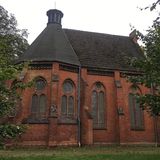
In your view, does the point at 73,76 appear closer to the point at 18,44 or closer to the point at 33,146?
the point at 33,146

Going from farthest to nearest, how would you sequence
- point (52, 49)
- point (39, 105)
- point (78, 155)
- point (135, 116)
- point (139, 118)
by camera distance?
point (139, 118) → point (135, 116) → point (52, 49) → point (39, 105) → point (78, 155)

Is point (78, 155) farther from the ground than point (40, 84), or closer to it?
closer to it

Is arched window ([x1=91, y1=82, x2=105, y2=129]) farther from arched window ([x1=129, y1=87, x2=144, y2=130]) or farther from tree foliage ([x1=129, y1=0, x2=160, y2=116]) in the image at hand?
tree foliage ([x1=129, y1=0, x2=160, y2=116])

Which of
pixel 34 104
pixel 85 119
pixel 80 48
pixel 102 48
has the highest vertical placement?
pixel 102 48

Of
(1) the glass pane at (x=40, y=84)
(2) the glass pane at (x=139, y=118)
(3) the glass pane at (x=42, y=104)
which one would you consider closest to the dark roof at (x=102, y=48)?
(1) the glass pane at (x=40, y=84)

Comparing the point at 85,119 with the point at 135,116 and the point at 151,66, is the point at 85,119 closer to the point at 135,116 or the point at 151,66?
the point at 135,116

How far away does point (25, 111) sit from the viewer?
2408cm

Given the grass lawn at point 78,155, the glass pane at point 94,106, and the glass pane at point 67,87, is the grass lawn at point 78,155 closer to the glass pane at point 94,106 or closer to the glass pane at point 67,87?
the glass pane at point 94,106

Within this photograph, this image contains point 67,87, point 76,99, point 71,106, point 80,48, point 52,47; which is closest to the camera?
point 71,106

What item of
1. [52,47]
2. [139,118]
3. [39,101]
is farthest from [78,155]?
[52,47]

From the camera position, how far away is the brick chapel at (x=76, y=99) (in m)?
23.5

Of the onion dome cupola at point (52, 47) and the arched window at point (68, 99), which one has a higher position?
the onion dome cupola at point (52, 47)

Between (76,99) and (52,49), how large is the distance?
18.2ft

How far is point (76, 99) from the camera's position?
2573cm
